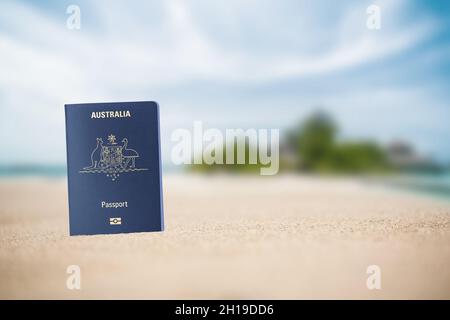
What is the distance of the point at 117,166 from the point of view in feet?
10.2

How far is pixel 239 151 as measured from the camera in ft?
18.6

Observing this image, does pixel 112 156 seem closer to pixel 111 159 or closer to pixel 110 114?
pixel 111 159

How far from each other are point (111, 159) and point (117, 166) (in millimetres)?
53

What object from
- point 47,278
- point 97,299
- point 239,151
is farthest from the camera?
point 239,151

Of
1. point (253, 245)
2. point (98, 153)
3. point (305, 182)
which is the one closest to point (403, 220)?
point (253, 245)

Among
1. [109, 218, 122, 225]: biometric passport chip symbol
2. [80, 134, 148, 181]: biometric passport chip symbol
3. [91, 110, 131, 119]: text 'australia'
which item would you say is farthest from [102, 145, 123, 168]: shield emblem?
[109, 218, 122, 225]: biometric passport chip symbol

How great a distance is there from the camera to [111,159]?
310 cm

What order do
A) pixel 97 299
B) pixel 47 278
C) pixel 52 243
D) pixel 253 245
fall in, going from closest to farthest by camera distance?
pixel 97 299, pixel 47 278, pixel 253 245, pixel 52 243

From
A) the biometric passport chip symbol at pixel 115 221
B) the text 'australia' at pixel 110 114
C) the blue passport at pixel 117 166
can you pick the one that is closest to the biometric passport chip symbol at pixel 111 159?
the blue passport at pixel 117 166

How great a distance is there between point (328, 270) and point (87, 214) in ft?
4.80

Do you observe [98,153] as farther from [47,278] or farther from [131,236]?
[47,278]

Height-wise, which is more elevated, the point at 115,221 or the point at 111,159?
the point at 111,159

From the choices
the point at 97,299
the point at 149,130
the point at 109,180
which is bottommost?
the point at 97,299

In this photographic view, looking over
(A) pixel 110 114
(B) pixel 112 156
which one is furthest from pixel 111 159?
(A) pixel 110 114
